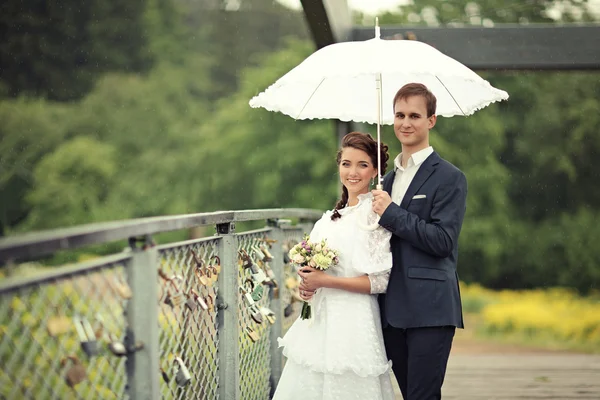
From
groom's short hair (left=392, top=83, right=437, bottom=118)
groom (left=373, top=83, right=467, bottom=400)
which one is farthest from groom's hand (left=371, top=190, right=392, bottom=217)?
groom's short hair (left=392, top=83, right=437, bottom=118)

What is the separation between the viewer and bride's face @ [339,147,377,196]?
127 inches

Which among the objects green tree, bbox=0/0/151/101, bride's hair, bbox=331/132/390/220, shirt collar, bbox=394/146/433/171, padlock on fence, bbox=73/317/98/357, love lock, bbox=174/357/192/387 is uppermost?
green tree, bbox=0/0/151/101

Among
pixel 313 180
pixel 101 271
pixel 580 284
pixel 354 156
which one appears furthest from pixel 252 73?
pixel 101 271

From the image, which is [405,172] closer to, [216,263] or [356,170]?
[356,170]

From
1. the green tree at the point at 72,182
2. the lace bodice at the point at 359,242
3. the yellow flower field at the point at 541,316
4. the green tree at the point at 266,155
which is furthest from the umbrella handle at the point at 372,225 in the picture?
the green tree at the point at 72,182

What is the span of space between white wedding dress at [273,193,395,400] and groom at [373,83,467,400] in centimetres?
7

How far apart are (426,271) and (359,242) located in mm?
271

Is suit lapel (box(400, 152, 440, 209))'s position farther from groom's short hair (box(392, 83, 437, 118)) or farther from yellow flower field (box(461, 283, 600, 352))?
yellow flower field (box(461, 283, 600, 352))

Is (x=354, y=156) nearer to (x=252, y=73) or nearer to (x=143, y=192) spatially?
(x=252, y=73)

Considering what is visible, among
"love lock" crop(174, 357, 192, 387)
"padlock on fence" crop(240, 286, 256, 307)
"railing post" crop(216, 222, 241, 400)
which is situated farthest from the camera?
"padlock on fence" crop(240, 286, 256, 307)

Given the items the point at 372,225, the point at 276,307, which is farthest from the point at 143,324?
the point at 276,307

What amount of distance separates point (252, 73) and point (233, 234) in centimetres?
1660

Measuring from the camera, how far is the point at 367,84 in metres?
3.96

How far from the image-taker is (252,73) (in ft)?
64.1
